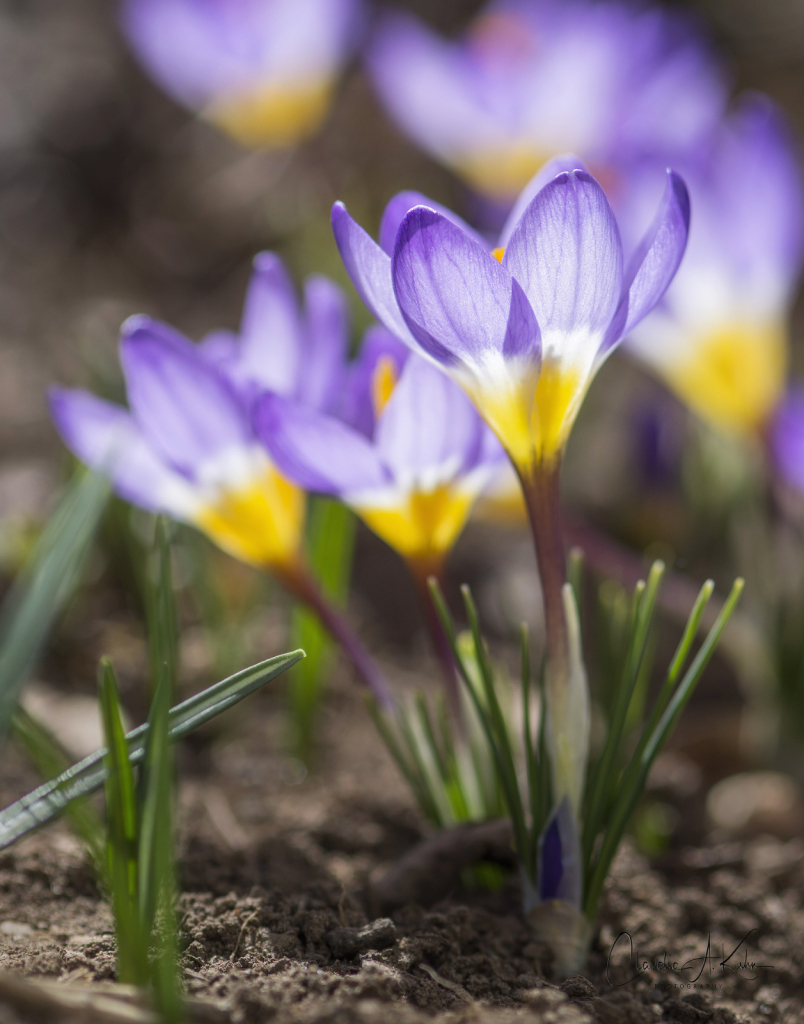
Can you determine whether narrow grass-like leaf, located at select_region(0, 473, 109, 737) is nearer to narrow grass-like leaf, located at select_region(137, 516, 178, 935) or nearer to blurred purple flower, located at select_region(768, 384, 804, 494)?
narrow grass-like leaf, located at select_region(137, 516, 178, 935)

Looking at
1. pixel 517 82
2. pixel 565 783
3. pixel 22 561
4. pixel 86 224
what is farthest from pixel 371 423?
pixel 86 224

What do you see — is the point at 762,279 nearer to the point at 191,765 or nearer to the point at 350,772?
the point at 350,772

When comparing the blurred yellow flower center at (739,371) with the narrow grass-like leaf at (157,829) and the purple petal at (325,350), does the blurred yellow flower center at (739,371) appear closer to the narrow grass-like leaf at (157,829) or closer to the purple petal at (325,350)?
the purple petal at (325,350)

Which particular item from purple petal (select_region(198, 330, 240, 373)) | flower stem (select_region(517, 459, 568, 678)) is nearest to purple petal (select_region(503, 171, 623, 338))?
flower stem (select_region(517, 459, 568, 678))

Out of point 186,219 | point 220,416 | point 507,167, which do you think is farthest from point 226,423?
point 186,219

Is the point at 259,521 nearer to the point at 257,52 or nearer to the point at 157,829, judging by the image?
the point at 157,829

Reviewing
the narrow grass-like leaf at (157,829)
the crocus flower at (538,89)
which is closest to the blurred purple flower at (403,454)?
the narrow grass-like leaf at (157,829)
